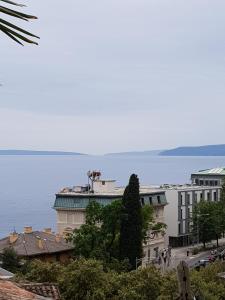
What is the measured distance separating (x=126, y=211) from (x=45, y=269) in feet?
84.3

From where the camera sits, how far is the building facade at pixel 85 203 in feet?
258

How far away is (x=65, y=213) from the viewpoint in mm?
79938

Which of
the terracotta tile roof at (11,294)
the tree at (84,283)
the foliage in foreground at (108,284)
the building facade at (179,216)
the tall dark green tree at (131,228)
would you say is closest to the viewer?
the terracotta tile roof at (11,294)

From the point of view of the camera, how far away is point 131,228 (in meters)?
61.5

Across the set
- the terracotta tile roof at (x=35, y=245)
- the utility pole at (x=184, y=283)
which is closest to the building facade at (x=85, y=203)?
the terracotta tile roof at (x=35, y=245)

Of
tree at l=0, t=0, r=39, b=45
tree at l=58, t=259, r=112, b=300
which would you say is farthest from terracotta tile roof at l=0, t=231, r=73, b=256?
tree at l=0, t=0, r=39, b=45

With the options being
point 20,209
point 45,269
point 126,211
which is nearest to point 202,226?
point 126,211

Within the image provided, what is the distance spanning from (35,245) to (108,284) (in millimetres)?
30400

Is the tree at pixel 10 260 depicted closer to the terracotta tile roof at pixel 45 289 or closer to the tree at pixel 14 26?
the terracotta tile roof at pixel 45 289

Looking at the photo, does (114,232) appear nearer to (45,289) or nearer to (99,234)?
(99,234)

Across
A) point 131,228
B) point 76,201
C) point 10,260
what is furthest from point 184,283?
point 76,201

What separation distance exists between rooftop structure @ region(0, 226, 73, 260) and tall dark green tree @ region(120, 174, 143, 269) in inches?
230

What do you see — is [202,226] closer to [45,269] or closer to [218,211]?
[218,211]

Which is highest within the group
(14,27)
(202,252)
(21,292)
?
(14,27)
